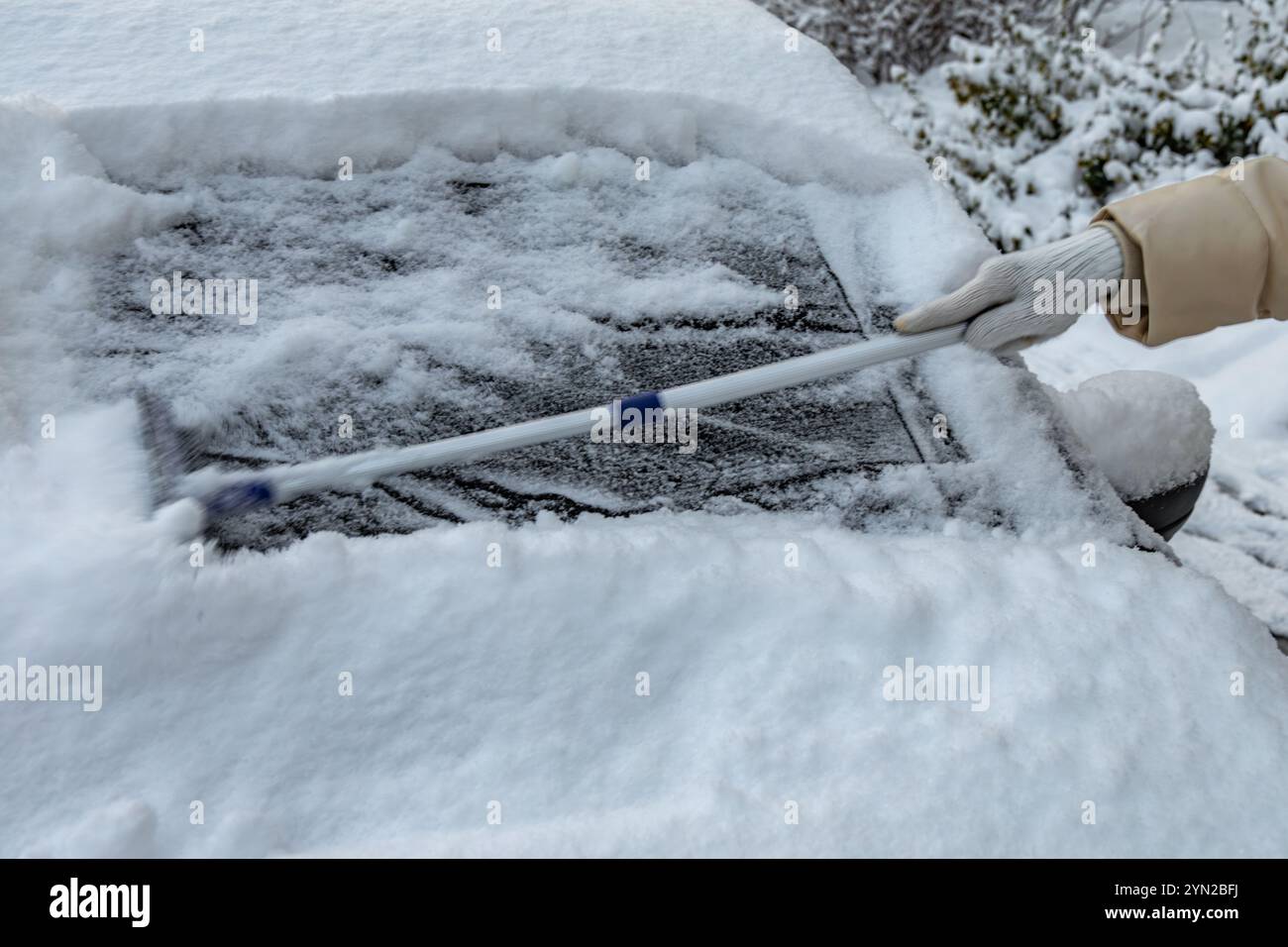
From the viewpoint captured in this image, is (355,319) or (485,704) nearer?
(485,704)

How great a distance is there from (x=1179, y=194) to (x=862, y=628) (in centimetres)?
80

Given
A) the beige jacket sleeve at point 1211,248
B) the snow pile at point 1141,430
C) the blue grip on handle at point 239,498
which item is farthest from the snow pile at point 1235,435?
the blue grip on handle at point 239,498

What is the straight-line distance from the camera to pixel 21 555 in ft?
3.87

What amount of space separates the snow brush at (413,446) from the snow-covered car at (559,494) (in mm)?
40

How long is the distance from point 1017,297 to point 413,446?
0.85 m

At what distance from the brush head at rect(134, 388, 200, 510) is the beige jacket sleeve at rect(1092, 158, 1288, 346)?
4.17 ft

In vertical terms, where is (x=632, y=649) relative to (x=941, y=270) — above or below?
below

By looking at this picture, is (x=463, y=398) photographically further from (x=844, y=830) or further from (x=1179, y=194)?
(x=1179, y=194)

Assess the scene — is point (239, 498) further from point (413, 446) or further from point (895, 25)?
point (895, 25)

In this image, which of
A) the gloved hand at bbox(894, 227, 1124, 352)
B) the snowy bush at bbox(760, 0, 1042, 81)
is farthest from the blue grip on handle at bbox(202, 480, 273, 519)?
the snowy bush at bbox(760, 0, 1042, 81)

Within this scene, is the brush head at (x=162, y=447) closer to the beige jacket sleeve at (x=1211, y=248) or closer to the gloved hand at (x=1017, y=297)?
the gloved hand at (x=1017, y=297)

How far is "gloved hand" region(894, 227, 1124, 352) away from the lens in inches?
61.4
